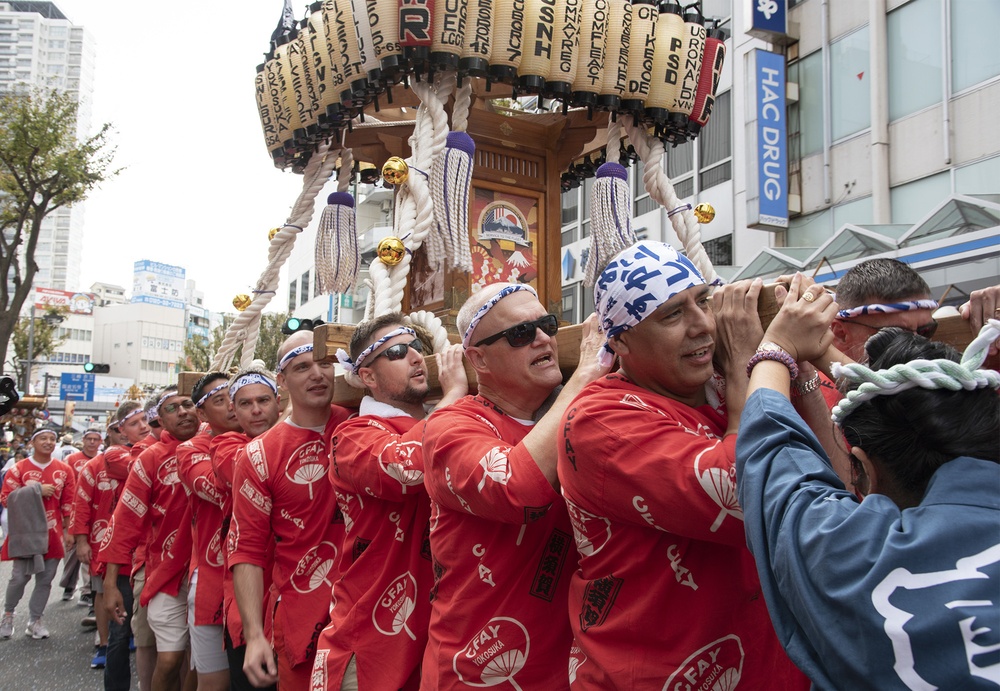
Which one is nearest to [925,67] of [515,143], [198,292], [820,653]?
[515,143]

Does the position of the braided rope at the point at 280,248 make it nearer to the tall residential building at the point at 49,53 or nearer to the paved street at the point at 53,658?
the paved street at the point at 53,658

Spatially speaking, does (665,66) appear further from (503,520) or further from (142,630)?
(142,630)

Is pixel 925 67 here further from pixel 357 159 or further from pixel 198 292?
pixel 198 292

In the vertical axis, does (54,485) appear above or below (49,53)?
below

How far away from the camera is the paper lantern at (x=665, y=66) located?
5.18 metres

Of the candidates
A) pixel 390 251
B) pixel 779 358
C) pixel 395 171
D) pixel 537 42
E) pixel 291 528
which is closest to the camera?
pixel 779 358

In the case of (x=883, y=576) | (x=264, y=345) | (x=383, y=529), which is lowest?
(x=383, y=529)

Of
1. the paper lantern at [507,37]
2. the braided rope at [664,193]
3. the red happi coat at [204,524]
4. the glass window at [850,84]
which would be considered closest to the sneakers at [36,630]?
the red happi coat at [204,524]

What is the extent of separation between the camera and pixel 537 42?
4.83 meters

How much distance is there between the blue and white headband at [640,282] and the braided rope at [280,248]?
4024 millimetres

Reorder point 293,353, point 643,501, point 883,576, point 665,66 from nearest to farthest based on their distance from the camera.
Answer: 1. point 883,576
2. point 643,501
3. point 293,353
4. point 665,66

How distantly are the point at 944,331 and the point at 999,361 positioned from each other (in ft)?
0.51

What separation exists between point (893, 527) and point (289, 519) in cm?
308

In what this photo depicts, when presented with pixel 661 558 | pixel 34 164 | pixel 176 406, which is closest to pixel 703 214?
pixel 661 558
